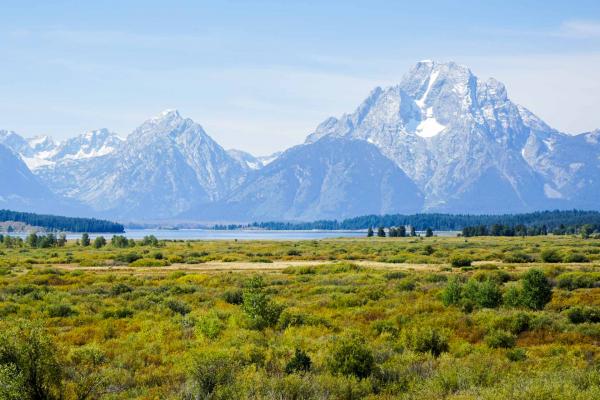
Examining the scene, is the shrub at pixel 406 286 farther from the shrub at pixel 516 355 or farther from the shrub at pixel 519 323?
the shrub at pixel 516 355

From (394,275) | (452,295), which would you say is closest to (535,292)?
(452,295)

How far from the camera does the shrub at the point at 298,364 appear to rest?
17.5 meters

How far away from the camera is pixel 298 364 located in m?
17.7

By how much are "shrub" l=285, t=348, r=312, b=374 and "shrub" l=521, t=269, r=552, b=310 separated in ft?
48.2

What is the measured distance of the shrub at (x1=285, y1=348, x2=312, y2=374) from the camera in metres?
17.5

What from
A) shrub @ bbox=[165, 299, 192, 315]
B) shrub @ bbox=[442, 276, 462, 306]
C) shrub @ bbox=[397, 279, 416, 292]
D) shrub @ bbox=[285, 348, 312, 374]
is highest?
shrub @ bbox=[442, 276, 462, 306]

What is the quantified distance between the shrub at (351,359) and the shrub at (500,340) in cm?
585

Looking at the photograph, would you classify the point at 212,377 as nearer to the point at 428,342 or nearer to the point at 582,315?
the point at 428,342

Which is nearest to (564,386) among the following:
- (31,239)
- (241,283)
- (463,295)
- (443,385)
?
(443,385)

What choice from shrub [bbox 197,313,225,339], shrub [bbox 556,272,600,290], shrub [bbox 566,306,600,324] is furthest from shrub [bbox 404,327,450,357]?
shrub [bbox 556,272,600,290]

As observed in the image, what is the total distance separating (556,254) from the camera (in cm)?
6756

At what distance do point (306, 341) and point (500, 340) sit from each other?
6677 mm

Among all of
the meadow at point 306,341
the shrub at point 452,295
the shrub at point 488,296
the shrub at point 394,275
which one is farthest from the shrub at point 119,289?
the shrub at point 488,296

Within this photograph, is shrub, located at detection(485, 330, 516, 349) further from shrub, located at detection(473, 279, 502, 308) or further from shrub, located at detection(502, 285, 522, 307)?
shrub, located at detection(502, 285, 522, 307)
